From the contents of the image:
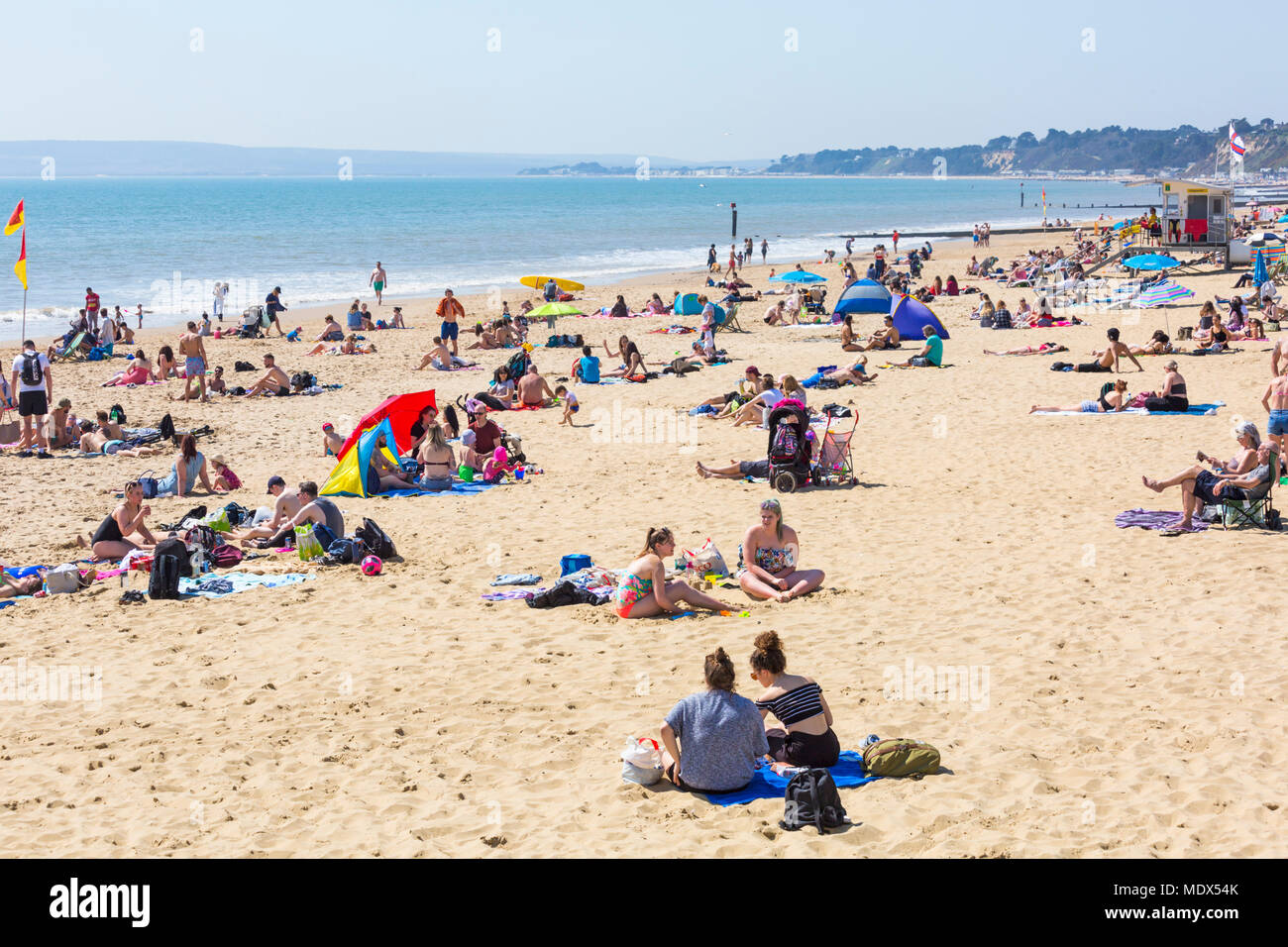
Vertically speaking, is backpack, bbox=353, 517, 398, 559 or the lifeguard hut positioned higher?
the lifeguard hut

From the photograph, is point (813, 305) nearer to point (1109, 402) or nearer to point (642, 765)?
point (1109, 402)

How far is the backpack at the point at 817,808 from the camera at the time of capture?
5172 mm

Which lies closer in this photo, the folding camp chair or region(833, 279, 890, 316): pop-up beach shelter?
the folding camp chair

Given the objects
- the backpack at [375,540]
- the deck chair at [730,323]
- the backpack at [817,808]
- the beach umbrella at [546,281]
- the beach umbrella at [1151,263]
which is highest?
the beach umbrella at [1151,263]

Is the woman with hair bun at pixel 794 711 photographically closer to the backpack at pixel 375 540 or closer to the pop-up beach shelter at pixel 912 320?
the backpack at pixel 375 540

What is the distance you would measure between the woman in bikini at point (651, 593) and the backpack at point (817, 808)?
3080 millimetres

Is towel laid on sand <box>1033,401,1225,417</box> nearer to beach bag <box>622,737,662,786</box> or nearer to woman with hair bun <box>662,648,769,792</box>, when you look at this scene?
woman with hair bun <box>662,648,769,792</box>

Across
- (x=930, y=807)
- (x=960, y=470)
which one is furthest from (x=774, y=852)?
(x=960, y=470)

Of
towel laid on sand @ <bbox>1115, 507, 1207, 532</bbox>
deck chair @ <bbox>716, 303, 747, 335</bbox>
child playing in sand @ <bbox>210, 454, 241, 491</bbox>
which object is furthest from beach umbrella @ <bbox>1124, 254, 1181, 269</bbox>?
child playing in sand @ <bbox>210, 454, 241, 491</bbox>

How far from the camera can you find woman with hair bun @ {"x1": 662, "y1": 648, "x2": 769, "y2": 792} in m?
5.60

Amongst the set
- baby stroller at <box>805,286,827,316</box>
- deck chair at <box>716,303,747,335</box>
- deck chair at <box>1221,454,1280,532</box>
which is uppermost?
baby stroller at <box>805,286,827,316</box>

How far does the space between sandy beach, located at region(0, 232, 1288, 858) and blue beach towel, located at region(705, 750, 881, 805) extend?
0.30 feet

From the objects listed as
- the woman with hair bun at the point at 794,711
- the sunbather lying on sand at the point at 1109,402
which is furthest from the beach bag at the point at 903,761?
the sunbather lying on sand at the point at 1109,402
